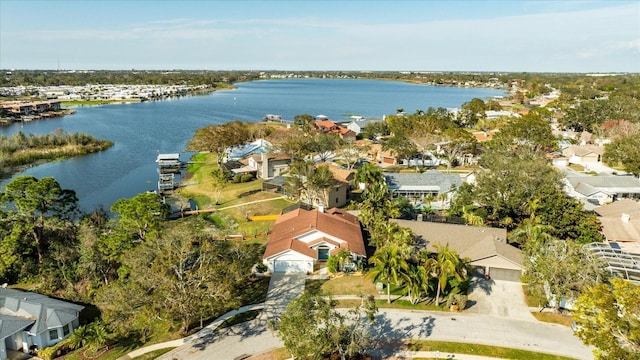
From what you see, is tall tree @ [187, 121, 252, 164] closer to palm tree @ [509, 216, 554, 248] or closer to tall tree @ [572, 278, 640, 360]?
palm tree @ [509, 216, 554, 248]

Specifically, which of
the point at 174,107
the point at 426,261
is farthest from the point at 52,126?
the point at 426,261

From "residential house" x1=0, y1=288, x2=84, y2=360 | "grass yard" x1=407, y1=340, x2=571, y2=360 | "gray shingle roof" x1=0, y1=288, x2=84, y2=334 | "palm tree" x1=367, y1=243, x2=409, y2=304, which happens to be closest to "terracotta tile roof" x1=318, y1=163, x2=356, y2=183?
"palm tree" x1=367, y1=243, x2=409, y2=304

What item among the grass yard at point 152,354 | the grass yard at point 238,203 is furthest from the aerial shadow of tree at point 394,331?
the grass yard at point 238,203

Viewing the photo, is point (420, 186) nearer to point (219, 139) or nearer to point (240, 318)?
point (240, 318)

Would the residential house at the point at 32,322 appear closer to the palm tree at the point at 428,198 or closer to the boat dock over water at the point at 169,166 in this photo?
the palm tree at the point at 428,198

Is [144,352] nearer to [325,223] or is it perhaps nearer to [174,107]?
[325,223]

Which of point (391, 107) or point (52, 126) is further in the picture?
point (391, 107)

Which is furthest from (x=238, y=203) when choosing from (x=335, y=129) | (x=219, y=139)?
(x=335, y=129)
